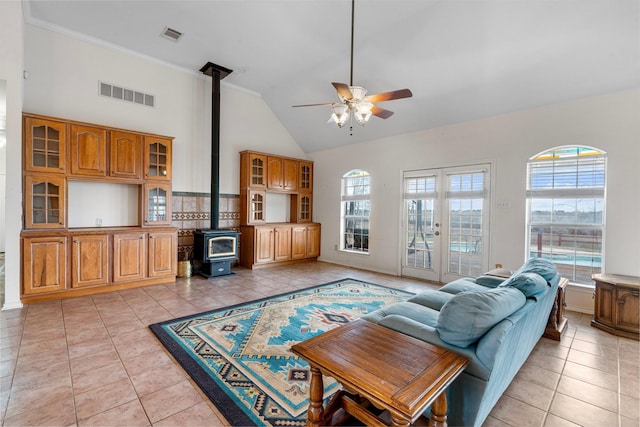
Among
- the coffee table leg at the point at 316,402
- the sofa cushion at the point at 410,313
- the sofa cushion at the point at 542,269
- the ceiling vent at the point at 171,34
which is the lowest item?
the coffee table leg at the point at 316,402

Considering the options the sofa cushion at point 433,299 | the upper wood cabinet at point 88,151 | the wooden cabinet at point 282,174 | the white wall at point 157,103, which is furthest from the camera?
the wooden cabinet at point 282,174

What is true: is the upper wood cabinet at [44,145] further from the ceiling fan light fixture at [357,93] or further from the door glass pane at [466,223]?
the door glass pane at [466,223]

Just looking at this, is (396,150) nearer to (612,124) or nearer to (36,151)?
(612,124)

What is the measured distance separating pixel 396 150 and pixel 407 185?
0.77 metres

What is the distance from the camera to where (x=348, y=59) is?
191 inches

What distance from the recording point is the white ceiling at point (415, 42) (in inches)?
132

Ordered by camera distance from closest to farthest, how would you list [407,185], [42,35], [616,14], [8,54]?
[616,14]
[8,54]
[42,35]
[407,185]

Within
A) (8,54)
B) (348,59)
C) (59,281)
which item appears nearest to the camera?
(8,54)

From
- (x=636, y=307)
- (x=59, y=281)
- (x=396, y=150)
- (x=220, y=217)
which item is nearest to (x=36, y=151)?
(x=59, y=281)

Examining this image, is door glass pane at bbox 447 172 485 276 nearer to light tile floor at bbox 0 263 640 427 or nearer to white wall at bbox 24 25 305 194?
light tile floor at bbox 0 263 640 427

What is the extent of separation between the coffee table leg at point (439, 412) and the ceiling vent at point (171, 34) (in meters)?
5.62

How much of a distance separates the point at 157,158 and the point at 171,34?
199 centimetres

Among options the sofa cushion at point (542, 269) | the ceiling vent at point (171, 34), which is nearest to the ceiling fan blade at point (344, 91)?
the sofa cushion at point (542, 269)

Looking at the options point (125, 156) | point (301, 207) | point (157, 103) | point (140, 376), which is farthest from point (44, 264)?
Answer: point (301, 207)
